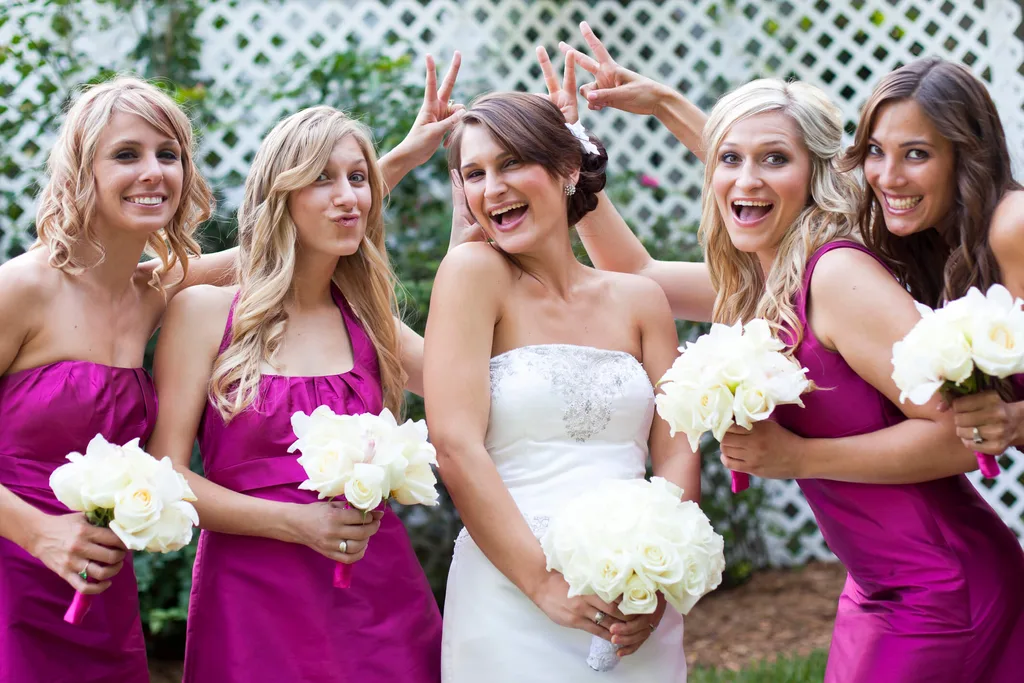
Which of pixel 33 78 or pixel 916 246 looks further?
pixel 33 78

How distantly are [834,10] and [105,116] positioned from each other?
6001 millimetres

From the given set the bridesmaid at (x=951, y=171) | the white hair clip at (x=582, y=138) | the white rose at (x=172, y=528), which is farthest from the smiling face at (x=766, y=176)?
the white rose at (x=172, y=528)

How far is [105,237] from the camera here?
3.71 m

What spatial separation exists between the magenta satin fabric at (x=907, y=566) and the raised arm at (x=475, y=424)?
0.84m

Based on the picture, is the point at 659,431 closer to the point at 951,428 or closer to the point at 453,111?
the point at 951,428

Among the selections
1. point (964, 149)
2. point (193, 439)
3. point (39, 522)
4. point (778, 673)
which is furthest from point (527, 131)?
point (778, 673)

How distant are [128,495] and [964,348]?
2.21 metres

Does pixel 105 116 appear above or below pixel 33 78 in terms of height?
above

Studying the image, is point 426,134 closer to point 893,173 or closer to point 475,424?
point 475,424

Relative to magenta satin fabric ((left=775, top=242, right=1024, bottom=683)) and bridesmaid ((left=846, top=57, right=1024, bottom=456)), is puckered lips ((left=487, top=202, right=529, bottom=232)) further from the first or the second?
bridesmaid ((left=846, top=57, right=1024, bottom=456))

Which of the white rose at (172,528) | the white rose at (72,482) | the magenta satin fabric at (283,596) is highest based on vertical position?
the white rose at (72,482)

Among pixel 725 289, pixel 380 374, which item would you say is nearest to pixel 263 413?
pixel 380 374

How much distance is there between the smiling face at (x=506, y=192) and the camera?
374 centimetres

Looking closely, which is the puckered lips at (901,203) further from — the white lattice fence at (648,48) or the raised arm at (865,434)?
the white lattice fence at (648,48)
